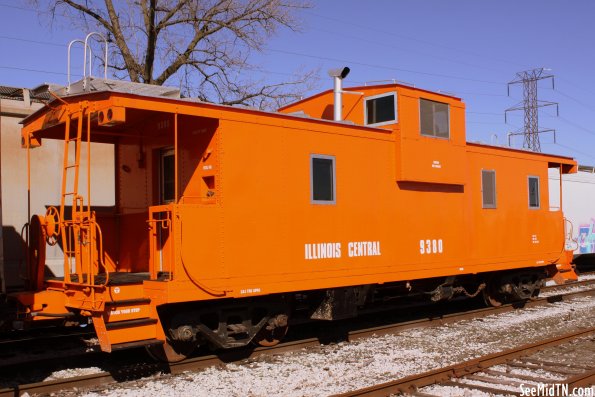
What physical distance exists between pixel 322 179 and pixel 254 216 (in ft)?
4.57

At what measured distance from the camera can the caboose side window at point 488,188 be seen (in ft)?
37.7

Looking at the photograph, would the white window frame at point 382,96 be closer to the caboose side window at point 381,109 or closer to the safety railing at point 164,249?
the caboose side window at point 381,109

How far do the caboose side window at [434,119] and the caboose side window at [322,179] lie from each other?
2.22 meters

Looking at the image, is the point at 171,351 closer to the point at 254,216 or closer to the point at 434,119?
the point at 254,216

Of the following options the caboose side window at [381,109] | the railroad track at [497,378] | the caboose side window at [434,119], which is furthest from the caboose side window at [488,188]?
the railroad track at [497,378]

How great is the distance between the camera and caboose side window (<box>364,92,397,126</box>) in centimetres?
998

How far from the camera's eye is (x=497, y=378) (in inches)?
284

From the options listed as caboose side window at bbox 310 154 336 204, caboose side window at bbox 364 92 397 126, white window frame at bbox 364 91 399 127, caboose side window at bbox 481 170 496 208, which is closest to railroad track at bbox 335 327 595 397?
caboose side window at bbox 310 154 336 204

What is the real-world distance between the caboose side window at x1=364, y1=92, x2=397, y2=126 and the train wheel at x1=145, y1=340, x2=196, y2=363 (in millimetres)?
4927

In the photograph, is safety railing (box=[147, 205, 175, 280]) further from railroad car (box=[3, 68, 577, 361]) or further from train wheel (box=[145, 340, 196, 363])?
train wheel (box=[145, 340, 196, 363])

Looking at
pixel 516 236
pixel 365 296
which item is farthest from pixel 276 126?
pixel 516 236

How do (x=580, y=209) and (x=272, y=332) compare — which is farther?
(x=580, y=209)

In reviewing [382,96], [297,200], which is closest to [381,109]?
[382,96]

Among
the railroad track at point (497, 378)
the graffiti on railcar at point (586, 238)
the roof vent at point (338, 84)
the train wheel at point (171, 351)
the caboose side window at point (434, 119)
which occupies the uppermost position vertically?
the roof vent at point (338, 84)
